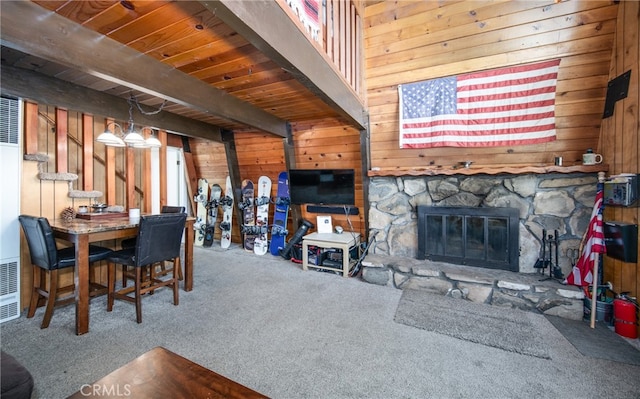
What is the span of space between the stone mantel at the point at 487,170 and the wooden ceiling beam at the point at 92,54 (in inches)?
87.3

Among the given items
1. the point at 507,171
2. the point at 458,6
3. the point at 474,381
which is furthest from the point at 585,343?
the point at 458,6

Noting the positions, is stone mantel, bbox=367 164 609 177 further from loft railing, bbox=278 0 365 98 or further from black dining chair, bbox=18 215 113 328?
black dining chair, bbox=18 215 113 328

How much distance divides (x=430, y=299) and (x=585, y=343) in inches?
47.0

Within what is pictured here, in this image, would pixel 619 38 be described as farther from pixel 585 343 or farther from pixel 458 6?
pixel 585 343

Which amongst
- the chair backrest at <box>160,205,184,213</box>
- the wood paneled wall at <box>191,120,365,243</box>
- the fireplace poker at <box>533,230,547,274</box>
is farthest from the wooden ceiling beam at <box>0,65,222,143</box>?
the fireplace poker at <box>533,230,547,274</box>

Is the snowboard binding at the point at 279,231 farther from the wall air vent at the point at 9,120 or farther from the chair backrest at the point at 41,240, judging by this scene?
the wall air vent at the point at 9,120

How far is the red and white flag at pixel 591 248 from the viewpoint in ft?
7.51

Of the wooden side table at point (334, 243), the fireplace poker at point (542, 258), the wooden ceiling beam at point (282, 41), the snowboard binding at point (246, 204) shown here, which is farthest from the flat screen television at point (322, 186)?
the fireplace poker at point (542, 258)

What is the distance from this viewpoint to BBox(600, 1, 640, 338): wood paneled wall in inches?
82.4

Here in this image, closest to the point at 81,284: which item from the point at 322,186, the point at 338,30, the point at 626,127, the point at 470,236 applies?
the point at 322,186

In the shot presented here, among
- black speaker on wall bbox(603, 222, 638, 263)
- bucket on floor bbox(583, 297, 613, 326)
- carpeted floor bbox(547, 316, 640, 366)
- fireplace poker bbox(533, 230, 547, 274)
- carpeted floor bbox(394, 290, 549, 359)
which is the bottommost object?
carpeted floor bbox(547, 316, 640, 366)

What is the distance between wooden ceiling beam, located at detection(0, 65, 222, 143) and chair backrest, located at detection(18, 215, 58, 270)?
1092 mm

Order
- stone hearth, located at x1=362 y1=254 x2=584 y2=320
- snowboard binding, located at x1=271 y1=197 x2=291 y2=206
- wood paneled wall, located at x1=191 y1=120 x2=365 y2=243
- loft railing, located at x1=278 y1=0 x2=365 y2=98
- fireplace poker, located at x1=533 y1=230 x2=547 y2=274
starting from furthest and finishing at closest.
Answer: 1. snowboard binding, located at x1=271 y1=197 x2=291 y2=206
2. wood paneled wall, located at x1=191 y1=120 x2=365 y2=243
3. fireplace poker, located at x1=533 y1=230 x2=547 y2=274
4. stone hearth, located at x1=362 y1=254 x2=584 y2=320
5. loft railing, located at x1=278 y1=0 x2=365 y2=98

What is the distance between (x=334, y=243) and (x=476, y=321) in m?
1.81
